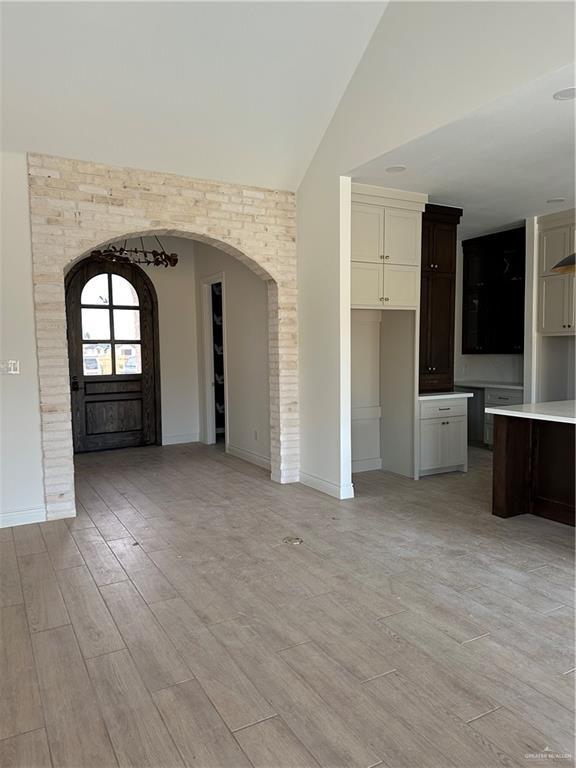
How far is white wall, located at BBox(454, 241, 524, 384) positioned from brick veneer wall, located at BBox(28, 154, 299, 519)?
119 inches

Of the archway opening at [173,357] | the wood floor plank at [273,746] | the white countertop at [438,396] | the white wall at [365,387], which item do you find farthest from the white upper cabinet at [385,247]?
the wood floor plank at [273,746]

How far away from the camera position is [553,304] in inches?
237

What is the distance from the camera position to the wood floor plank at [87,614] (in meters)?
2.46

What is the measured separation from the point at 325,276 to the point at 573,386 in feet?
11.6

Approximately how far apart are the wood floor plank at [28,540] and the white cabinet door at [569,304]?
558 centimetres

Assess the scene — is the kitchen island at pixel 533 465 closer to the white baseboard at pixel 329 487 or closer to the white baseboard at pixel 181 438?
the white baseboard at pixel 329 487

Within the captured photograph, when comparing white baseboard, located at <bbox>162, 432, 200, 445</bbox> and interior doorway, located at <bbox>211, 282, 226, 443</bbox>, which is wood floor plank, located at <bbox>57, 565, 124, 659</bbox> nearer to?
white baseboard, located at <bbox>162, 432, 200, 445</bbox>

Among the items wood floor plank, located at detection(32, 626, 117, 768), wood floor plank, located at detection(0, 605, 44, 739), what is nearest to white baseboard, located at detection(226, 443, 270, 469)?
wood floor plank, located at detection(0, 605, 44, 739)

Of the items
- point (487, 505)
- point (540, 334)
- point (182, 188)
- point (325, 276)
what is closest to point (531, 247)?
point (540, 334)

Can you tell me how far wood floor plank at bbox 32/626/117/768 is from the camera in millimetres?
1800

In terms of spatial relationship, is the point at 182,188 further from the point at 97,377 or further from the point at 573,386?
the point at 573,386

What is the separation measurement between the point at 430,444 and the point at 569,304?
2271 mm

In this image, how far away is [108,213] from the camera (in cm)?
433

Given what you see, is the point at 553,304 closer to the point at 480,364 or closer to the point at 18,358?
the point at 480,364
